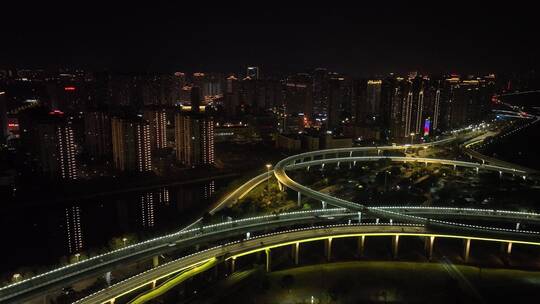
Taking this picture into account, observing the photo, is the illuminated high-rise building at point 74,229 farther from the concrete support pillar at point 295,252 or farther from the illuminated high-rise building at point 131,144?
the concrete support pillar at point 295,252

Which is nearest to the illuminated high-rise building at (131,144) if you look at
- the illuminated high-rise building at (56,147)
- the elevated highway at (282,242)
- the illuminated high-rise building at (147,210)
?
the illuminated high-rise building at (147,210)

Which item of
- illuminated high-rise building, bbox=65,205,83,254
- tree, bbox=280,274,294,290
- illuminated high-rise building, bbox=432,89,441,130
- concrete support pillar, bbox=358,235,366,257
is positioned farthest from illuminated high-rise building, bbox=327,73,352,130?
tree, bbox=280,274,294,290

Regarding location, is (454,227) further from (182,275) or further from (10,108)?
(10,108)

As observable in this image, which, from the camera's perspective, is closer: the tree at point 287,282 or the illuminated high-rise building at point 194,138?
the tree at point 287,282

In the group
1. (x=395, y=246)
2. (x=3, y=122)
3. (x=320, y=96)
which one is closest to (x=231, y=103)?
(x=320, y=96)

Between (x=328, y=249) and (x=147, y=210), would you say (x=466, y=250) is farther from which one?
(x=147, y=210)

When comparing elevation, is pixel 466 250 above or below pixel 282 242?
below
